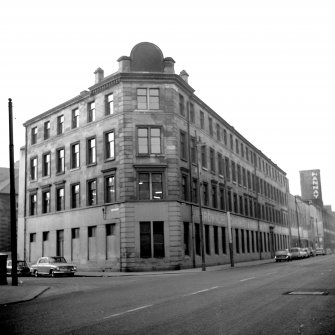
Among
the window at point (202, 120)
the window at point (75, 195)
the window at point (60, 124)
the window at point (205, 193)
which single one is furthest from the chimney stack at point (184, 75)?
the window at point (75, 195)

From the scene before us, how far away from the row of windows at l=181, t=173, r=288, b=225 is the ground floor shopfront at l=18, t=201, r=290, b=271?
1.29 m

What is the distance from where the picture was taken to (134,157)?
1383 inches

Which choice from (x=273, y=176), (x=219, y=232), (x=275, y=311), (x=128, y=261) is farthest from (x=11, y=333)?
(x=273, y=176)

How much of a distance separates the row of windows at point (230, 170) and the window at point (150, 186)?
10.6 feet

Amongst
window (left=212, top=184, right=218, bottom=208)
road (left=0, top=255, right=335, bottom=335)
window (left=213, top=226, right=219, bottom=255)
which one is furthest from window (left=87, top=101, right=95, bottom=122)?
road (left=0, top=255, right=335, bottom=335)

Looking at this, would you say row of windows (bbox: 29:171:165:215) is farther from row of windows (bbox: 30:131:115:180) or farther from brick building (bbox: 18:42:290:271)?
row of windows (bbox: 30:131:115:180)

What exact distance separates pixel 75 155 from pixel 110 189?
640cm

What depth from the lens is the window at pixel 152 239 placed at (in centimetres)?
3387

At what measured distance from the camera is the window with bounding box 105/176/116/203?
35.9 m

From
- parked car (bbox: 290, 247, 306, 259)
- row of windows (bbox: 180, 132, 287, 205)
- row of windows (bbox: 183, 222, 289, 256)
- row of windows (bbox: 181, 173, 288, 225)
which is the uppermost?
row of windows (bbox: 180, 132, 287, 205)

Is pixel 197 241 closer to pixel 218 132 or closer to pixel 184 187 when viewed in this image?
pixel 184 187

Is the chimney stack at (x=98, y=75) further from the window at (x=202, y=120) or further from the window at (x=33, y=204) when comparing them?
the window at (x=33, y=204)

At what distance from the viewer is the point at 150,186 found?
3491 centimetres

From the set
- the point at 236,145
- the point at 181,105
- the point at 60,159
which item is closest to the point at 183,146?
the point at 181,105
